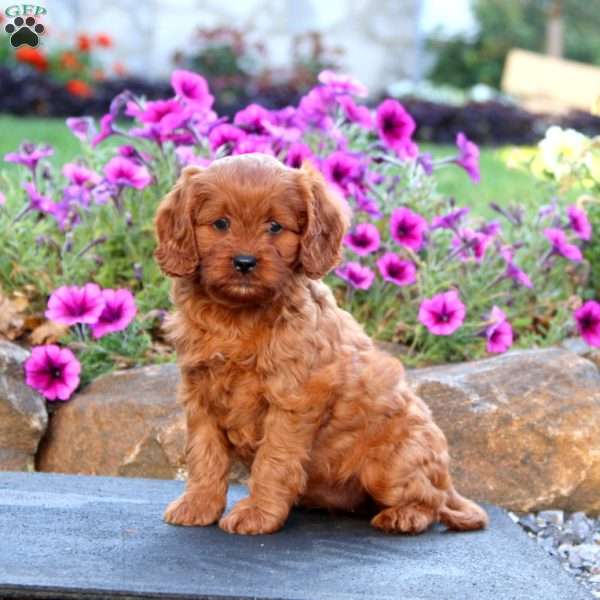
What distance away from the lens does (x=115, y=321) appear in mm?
5645

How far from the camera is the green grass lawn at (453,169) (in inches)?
426

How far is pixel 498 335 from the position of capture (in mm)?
5898

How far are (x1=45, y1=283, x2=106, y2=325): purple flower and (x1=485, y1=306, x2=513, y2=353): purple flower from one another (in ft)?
6.07

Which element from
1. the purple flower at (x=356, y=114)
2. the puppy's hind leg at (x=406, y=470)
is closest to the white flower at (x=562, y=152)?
the purple flower at (x=356, y=114)

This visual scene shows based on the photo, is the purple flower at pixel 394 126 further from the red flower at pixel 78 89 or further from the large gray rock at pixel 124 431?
the red flower at pixel 78 89

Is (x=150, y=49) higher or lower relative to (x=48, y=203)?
lower

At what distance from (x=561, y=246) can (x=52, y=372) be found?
267cm

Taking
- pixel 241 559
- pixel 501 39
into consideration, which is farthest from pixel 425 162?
pixel 501 39

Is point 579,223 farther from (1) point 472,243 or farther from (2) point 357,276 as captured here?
(2) point 357,276

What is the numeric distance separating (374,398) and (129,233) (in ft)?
8.06

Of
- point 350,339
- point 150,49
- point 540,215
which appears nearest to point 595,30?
point 150,49

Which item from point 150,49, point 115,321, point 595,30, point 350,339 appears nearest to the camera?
point 350,339

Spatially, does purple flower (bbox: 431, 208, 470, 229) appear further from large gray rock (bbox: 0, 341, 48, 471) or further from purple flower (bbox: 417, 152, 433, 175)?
large gray rock (bbox: 0, 341, 48, 471)

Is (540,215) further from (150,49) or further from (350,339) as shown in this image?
(150,49)
